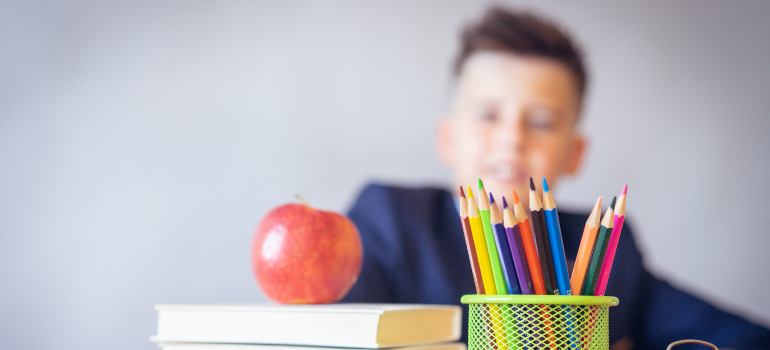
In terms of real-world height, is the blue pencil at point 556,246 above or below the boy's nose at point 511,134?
below

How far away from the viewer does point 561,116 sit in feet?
2.72

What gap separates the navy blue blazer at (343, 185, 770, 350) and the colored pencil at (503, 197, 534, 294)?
16.5 inches

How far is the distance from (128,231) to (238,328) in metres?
0.64

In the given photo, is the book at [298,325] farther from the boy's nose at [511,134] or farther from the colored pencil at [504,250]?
the boy's nose at [511,134]

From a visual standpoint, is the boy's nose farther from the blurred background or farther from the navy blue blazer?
the blurred background

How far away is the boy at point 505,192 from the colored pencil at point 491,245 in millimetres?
404

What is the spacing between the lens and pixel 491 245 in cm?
29

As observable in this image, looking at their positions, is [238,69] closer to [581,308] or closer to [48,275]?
[48,275]

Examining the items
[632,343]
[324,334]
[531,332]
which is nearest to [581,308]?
[531,332]

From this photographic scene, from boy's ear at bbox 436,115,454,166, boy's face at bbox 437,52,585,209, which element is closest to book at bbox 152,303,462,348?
boy's face at bbox 437,52,585,209

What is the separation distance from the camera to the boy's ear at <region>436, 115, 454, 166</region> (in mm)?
933

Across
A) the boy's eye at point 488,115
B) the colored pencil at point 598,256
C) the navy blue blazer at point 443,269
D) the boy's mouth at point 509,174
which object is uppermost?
the boy's eye at point 488,115

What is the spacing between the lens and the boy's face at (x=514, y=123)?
2.58 feet

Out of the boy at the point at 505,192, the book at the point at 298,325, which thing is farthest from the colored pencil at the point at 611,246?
the boy at the point at 505,192
